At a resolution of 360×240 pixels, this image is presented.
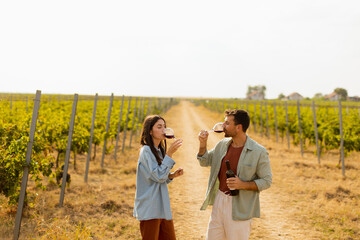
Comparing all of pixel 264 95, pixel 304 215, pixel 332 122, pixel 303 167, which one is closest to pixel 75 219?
pixel 304 215

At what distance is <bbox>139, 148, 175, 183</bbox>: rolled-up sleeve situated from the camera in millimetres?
2582

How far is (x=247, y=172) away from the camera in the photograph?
272 cm

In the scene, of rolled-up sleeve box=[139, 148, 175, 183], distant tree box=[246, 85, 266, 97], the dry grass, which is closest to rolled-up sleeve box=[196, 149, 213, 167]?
rolled-up sleeve box=[139, 148, 175, 183]

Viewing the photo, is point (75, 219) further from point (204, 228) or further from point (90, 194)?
point (204, 228)

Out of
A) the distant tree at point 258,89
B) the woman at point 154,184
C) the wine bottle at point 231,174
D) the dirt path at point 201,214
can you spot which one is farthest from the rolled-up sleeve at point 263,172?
the distant tree at point 258,89

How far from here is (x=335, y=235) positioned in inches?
188

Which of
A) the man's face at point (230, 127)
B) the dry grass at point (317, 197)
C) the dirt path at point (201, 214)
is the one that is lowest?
the dirt path at point (201, 214)

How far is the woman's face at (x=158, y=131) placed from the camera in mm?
2748

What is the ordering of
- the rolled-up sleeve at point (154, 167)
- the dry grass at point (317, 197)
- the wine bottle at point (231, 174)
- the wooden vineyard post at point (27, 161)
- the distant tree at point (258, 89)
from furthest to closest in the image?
the distant tree at point (258, 89) → the dry grass at point (317, 197) → the wooden vineyard post at point (27, 161) → the wine bottle at point (231, 174) → the rolled-up sleeve at point (154, 167)

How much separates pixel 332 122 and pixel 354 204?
4.74 meters

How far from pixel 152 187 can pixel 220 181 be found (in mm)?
626

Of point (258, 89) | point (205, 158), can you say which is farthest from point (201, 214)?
point (258, 89)

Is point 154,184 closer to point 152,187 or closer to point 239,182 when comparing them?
point 152,187

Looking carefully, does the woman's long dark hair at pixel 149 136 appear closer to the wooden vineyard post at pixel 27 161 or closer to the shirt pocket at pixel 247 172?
the shirt pocket at pixel 247 172
